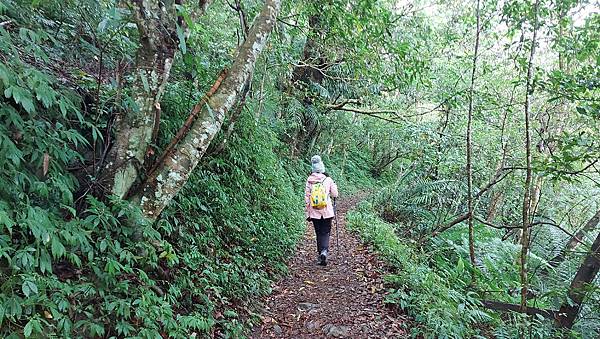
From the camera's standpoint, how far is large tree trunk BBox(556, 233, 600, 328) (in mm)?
5246

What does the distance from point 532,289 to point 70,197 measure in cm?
766

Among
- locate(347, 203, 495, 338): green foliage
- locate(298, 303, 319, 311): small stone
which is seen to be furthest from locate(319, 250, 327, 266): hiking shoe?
locate(298, 303, 319, 311): small stone

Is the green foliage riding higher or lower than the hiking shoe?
higher

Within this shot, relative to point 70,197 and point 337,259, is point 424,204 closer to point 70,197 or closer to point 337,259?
point 337,259

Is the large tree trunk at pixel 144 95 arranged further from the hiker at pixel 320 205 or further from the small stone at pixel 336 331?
the hiker at pixel 320 205

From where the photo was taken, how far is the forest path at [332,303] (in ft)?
15.2

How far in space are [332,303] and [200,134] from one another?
3.14 m

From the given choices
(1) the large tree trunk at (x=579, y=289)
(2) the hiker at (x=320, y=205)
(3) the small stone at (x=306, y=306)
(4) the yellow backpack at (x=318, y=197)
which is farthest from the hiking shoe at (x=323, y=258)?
(1) the large tree trunk at (x=579, y=289)

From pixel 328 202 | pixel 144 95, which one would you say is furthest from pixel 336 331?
pixel 144 95

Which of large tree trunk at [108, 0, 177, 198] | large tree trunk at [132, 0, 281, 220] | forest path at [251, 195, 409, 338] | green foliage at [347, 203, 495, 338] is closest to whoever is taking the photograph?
large tree trunk at [108, 0, 177, 198]

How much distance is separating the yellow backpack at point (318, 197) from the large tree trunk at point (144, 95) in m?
3.71

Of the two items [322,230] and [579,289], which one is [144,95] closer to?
[322,230]

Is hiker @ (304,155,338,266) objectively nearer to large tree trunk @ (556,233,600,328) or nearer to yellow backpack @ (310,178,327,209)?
yellow backpack @ (310,178,327,209)

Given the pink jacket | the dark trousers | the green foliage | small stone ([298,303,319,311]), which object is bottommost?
small stone ([298,303,319,311])
